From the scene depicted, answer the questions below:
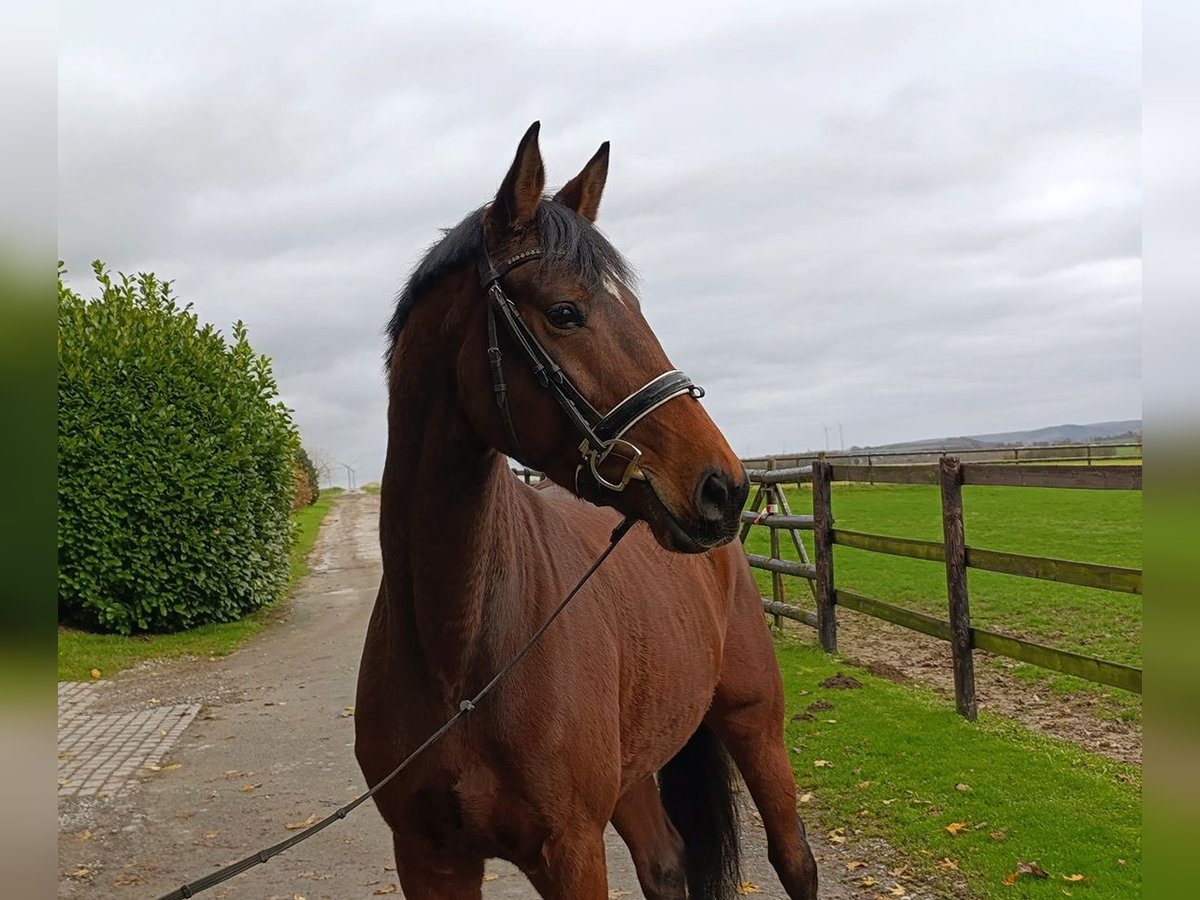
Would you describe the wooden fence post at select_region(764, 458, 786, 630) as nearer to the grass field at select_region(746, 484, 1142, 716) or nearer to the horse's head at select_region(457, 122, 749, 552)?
the grass field at select_region(746, 484, 1142, 716)

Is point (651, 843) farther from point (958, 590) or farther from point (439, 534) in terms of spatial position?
point (958, 590)

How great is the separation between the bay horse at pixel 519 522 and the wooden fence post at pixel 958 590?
463 centimetres

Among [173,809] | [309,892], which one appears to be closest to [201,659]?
[173,809]

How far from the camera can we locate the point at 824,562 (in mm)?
9508

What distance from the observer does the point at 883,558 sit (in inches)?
705

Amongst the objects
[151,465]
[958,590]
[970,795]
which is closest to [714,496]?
[970,795]

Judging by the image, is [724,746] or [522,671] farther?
[724,746]

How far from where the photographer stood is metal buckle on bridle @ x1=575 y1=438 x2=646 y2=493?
2.20 metres

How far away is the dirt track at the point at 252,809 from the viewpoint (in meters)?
4.92

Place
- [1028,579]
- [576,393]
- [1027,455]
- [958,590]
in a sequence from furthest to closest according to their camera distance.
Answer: [1027,455] → [1028,579] → [958,590] → [576,393]

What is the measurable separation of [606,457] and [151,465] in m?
11.1

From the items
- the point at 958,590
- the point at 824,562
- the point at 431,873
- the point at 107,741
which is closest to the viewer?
the point at 431,873
